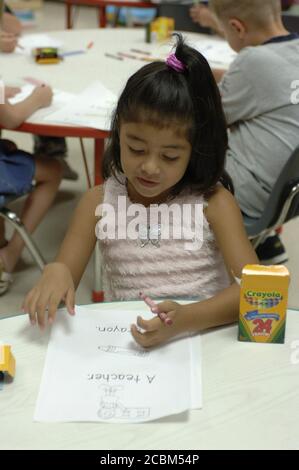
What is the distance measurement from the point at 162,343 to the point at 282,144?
1130 millimetres

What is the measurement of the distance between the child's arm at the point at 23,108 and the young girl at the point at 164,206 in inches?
27.9

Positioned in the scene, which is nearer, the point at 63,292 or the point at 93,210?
the point at 63,292

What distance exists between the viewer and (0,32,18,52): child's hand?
2811 millimetres

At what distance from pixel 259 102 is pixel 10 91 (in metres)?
0.86

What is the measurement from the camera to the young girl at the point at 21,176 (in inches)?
86.7

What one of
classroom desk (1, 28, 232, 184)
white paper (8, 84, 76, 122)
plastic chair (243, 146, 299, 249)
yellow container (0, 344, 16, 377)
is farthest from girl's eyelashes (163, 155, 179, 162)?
white paper (8, 84, 76, 122)

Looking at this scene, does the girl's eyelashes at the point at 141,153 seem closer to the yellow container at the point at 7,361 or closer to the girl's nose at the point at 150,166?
the girl's nose at the point at 150,166

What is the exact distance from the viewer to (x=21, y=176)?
7.70ft

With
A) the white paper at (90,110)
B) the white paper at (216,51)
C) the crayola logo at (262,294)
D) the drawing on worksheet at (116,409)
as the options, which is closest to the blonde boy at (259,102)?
the white paper at (90,110)

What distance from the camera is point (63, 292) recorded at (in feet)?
4.06

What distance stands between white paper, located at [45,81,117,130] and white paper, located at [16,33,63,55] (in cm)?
58

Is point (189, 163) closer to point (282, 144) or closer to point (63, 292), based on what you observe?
point (63, 292)

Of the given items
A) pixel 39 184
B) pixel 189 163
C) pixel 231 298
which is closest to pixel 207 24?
pixel 39 184

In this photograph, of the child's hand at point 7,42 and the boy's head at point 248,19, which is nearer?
the boy's head at point 248,19
